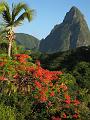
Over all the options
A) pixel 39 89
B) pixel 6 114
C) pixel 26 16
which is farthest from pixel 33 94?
pixel 26 16

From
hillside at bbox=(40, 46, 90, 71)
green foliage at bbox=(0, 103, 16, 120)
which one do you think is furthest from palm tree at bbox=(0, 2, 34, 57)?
hillside at bbox=(40, 46, 90, 71)

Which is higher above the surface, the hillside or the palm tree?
the palm tree

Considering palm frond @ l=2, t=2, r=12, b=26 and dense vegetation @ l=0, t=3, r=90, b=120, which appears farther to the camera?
palm frond @ l=2, t=2, r=12, b=26

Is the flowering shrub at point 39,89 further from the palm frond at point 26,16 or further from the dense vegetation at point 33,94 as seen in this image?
the palm frond at point 26,16

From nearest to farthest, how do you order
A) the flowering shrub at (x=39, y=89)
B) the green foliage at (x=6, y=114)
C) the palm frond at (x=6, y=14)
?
the green foliage at (x=6, y=114) → the flowering shrub at (x=39, y=89) → the palm frond at (x=6, y=14)

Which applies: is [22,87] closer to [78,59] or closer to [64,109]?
[64,109]

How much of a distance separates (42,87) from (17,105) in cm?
175

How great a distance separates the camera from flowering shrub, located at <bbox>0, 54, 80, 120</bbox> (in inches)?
739

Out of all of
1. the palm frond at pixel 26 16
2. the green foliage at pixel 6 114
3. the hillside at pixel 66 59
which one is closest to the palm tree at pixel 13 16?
the palm frond at pixel 26 16

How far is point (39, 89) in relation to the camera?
19.0 meters

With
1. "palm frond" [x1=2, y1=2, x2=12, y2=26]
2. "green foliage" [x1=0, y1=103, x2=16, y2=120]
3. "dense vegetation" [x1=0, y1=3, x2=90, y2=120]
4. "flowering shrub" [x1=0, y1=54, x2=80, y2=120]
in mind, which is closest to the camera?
"green foliage" [x1=0, y1=103, x2=16, y2=120]

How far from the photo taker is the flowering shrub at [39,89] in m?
18.8

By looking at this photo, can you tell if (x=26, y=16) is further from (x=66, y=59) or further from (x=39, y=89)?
(x=66, y=59)

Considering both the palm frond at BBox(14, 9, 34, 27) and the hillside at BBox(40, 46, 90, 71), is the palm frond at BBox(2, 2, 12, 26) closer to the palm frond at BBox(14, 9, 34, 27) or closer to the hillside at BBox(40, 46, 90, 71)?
the palm frond at BBox(14, 9, 34, 27)
